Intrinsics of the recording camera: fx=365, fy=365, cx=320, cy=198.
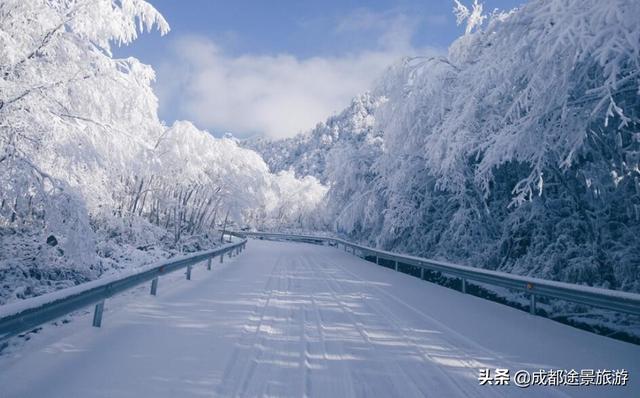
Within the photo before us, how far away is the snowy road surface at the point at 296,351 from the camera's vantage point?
12.0 feet

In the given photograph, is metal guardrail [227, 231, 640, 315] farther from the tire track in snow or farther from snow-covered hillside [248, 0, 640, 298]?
the tire track in snow

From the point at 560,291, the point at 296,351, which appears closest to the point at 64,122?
the point at 296,351

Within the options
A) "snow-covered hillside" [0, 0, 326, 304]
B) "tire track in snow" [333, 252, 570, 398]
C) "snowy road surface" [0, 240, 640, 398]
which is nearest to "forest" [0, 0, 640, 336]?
"snow-covered hillside" [0, 0, 326, 304]

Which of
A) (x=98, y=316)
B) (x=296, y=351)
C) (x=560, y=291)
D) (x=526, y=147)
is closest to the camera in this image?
(x=296, y=351)

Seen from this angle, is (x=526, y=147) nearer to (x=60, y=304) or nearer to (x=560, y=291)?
(x=560, y=291)

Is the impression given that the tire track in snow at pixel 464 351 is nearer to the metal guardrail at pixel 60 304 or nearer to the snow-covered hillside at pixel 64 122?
the metal guardrail at pixel 60 304

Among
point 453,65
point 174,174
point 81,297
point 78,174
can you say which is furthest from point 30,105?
point 174,174

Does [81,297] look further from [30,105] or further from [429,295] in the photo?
[429,295]

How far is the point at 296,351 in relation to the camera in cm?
470

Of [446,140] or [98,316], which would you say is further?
[446,140]

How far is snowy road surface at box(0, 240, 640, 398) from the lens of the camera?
364cm

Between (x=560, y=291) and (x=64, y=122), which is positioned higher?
(x=64, y=122)

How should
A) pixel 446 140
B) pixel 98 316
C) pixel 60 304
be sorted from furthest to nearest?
pixel 446 140 → pixel 98 316 → pixel 60 304

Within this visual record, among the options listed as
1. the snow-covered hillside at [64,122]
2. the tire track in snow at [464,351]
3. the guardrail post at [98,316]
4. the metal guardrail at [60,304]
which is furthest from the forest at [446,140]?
the tire track in snow at [464,351]
